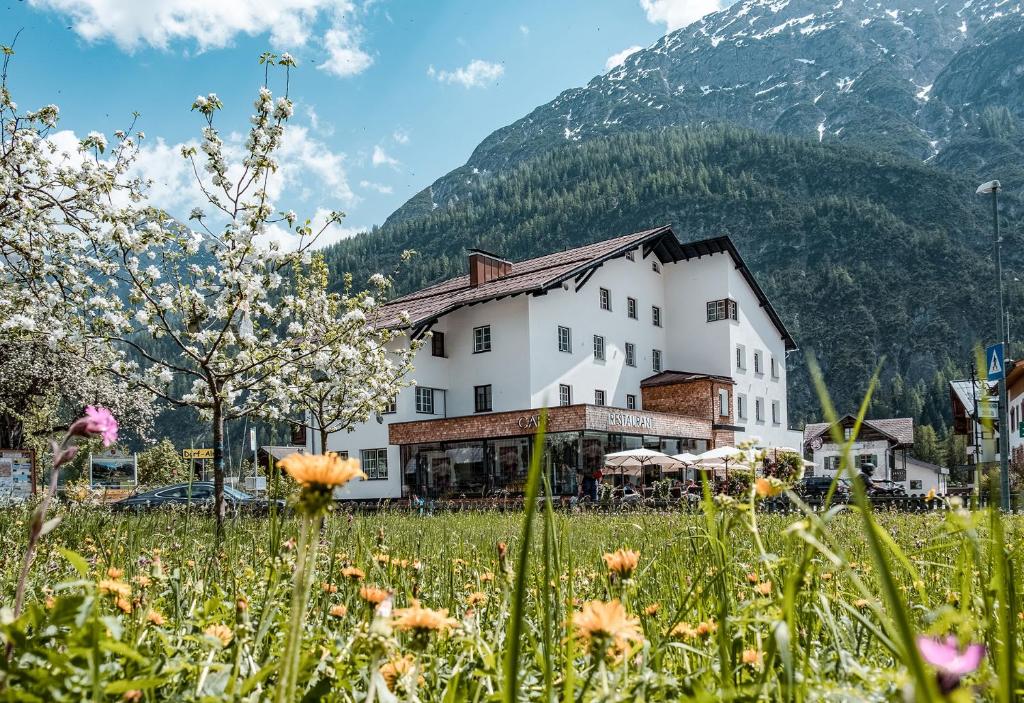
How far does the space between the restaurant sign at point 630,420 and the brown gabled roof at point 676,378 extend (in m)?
4.83

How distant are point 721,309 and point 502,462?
13.7 meters

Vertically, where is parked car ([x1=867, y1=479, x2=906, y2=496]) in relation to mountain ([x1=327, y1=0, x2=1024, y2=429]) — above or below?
below

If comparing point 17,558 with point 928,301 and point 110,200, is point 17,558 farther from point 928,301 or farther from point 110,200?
point 928,301

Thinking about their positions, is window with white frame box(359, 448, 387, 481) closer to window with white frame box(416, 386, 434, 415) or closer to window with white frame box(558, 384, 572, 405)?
window with white frame box(416, 386, 434, 415)

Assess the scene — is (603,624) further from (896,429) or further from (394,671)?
(896,429)

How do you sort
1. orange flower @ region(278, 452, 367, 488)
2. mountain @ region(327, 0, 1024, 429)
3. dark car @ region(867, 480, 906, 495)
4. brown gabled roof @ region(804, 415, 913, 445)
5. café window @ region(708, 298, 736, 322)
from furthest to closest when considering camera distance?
mountain @ region(327, 0, 1024, 429), brown gabled roof @ region(804, 415, 913, 445), café window @ region(708, 298, 736, 322), dark car @ region(867, 480, 906, 495), orange flower @ region(278, 452, 367, 488)

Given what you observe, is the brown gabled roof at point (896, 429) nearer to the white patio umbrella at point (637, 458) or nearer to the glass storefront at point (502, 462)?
the glass storefront at point (502, 462)

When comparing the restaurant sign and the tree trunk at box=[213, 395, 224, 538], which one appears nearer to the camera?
the tree trunk at box=[213, 395, 224, 538]

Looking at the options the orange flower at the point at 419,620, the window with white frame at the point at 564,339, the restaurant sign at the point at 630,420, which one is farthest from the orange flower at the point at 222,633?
the window with white frame at the point at 564,339

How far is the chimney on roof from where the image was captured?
35.4 metres

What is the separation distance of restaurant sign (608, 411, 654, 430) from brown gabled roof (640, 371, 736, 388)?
15.9 feet

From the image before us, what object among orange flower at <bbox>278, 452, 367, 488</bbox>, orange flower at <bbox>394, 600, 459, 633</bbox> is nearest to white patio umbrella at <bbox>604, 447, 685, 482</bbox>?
orange flower at <bbox>394, 600, 459, 633</bbox>

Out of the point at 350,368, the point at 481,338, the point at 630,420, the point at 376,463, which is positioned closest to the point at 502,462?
the point at 630,420

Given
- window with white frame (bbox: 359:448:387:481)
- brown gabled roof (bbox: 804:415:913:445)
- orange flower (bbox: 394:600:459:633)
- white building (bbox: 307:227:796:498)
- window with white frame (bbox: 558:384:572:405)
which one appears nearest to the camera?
orange flower (bbox: 394:600:459:633)
